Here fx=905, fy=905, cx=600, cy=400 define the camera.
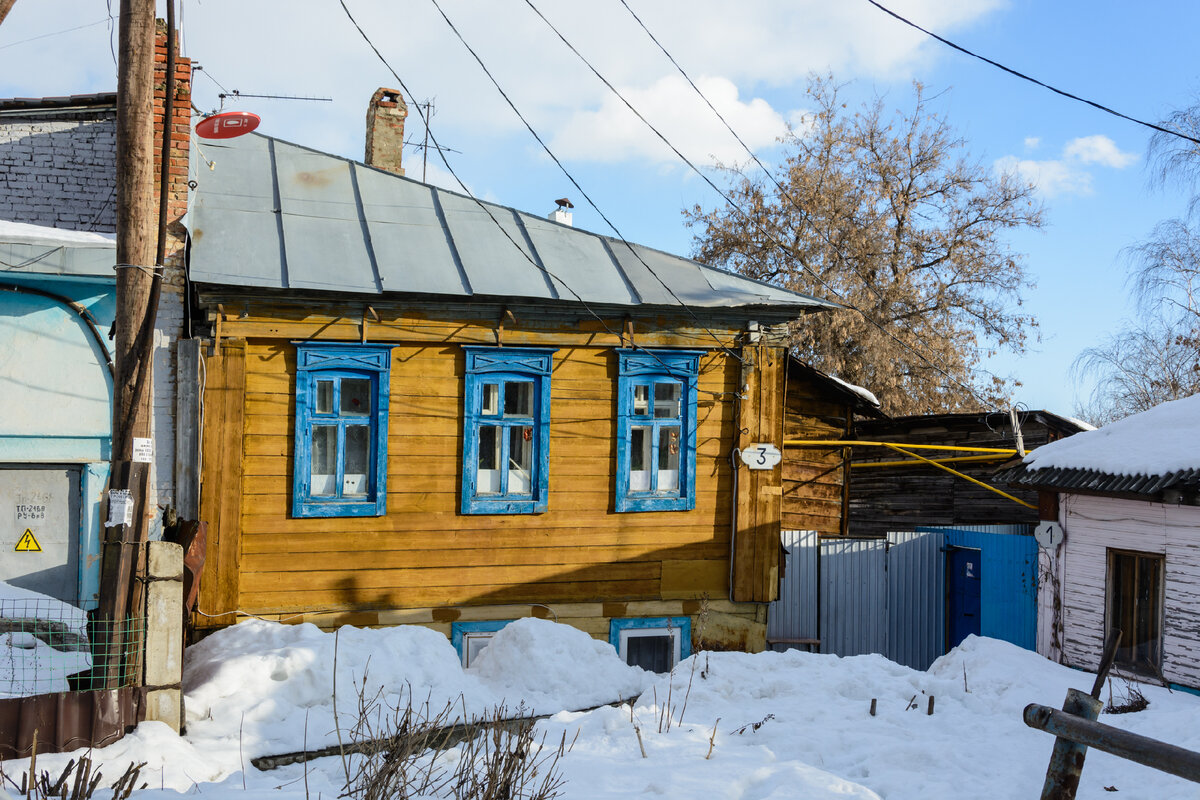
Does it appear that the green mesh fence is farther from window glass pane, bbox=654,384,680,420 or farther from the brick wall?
window glass pane, bbox=654,384,680,420

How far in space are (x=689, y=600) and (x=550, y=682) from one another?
332 centimetres

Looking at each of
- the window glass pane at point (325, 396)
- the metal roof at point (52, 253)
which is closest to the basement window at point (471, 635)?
the window glass pane at point (325, 396)

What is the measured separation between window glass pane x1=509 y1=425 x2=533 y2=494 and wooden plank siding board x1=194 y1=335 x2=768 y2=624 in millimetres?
306

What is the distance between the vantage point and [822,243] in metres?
24.9

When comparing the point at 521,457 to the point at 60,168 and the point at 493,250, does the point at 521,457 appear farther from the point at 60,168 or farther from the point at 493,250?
the point at 60,168

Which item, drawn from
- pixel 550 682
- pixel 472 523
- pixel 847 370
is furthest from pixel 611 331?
pixel 847 370

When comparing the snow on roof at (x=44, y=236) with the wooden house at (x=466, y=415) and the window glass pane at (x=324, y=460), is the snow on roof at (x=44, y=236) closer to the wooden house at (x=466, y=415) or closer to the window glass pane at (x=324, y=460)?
the wooden house at (x=466, y=415)

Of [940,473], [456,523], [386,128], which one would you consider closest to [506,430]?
[456,523]

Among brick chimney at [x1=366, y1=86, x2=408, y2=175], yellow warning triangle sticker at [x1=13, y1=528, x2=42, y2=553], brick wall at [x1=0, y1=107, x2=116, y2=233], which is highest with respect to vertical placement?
brick chimney at [x1=366, y1=86, x2=408, y2=175]

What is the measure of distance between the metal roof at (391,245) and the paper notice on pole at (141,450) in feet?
10.1

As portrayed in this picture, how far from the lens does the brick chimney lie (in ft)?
47.0

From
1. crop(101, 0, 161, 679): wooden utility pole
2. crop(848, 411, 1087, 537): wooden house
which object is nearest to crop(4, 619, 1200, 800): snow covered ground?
crop(101, 0, 161, 679): wooden utility pole

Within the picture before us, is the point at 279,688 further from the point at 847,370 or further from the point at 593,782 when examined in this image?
the point at 847,370

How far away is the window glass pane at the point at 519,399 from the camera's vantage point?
11102 millimetres
